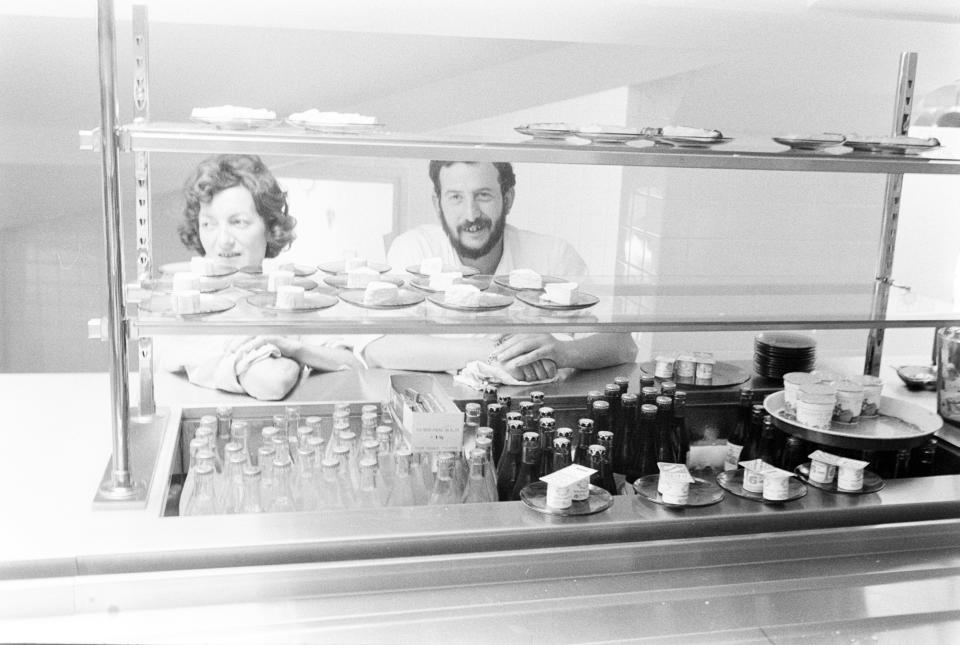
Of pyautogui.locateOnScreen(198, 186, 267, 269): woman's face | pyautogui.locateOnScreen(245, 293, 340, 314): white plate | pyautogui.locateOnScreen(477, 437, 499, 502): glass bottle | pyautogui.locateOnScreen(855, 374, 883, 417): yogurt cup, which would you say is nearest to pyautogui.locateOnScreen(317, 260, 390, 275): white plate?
pyautogui.locateOnScreen(245, 293, 340, 314): white plate

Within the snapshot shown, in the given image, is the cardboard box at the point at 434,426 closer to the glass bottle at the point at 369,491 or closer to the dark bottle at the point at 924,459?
the glass bottle at the point at 369,491

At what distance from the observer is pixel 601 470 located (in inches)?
59.7

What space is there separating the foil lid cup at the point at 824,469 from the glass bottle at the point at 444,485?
1.95ft

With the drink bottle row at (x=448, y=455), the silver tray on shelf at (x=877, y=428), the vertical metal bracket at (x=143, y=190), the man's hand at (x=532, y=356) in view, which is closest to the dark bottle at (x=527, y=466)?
the drink bottle row at (x=448, y=455)

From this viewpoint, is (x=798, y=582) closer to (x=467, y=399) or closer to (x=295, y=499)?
(x=467, y=399)

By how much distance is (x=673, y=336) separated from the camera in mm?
3771

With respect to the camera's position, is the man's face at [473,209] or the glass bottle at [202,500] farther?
the man's face at [473,209]

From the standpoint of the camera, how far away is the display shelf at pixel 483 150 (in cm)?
123

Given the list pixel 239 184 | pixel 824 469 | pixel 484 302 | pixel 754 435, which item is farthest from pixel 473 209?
pixel 824 469

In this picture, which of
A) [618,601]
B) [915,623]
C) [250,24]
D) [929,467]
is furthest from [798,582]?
[250,24]

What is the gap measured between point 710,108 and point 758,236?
569 mm

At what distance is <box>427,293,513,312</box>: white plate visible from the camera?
56.4 inches

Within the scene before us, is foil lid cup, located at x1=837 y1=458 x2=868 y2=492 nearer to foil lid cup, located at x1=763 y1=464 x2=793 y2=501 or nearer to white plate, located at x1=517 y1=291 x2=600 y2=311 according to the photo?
foil lid cup, located at x1=763 y1=464 x2=793 y2=501

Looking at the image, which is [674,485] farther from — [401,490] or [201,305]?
[201,305]
